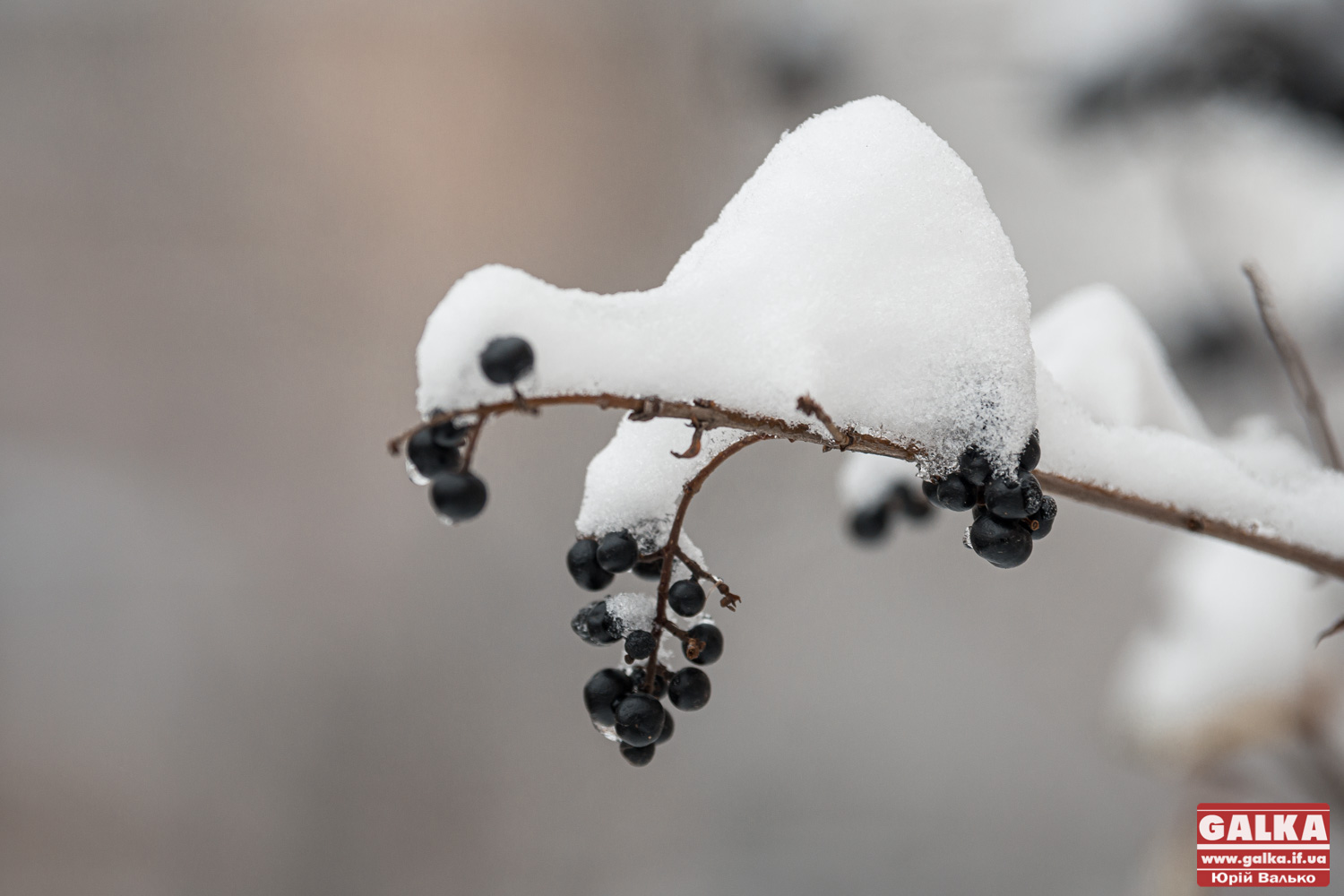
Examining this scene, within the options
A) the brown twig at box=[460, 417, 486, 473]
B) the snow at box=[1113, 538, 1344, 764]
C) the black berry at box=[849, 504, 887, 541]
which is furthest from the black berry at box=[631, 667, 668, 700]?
the snow at box=[1113, 538, 1344, 764]

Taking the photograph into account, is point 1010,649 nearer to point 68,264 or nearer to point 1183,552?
point 1183,552

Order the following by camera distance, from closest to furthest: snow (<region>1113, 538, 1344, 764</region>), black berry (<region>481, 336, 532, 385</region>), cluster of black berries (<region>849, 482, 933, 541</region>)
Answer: black berry (<region>481, 336, 532, 385</region>) < cluster of black berries (<region>849, 482, 933, 541</region>) < snow (<region>1113, 538, 1344, 764</region>)

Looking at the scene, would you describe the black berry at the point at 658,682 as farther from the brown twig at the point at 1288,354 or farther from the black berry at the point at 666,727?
the brown twig at the point at 1288,354

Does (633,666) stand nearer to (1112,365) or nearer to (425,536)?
(1112,365)

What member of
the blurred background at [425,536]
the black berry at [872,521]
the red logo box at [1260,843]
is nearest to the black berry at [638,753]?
the black berry at [872,521]

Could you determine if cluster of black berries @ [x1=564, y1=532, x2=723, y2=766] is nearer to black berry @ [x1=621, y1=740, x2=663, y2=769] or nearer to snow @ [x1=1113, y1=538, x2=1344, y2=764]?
black berry @ [x1=621, y1=740, x2=663, y2=769]
